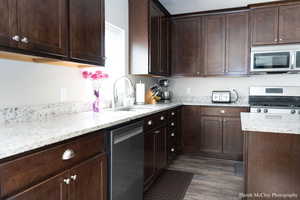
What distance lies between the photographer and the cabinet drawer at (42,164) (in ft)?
2.79

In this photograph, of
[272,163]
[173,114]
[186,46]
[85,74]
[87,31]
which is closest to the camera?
[272,163]

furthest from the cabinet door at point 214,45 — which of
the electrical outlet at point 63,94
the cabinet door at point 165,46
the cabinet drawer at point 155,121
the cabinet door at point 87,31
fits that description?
the electrical outlet at point 63,94

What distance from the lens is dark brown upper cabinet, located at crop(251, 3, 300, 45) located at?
3.11m

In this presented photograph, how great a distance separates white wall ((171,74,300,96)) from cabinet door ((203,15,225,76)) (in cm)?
35

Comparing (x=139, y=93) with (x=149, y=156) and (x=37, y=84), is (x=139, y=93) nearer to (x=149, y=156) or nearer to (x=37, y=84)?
(x=149, y=156)

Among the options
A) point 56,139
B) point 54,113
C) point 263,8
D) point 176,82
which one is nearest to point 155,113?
point 54,113

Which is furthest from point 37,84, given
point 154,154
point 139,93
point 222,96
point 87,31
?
point 222,96

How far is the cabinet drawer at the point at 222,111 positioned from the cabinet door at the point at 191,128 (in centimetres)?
12

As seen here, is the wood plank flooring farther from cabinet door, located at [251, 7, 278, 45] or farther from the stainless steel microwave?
cabinet door, located at [251, 7, 278, 45]

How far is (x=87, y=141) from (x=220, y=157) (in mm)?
2742

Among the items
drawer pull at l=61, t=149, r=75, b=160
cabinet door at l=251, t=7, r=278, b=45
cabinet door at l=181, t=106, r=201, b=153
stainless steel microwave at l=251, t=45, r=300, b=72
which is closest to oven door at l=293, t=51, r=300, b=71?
stainless steel microwave at l=251, t=45, r=300, b=72

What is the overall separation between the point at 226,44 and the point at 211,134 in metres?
1.59

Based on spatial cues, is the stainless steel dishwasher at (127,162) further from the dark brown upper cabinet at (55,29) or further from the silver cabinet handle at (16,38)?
the silver cabinet handle at (16,38)

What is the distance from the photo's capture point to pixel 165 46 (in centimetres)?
359
